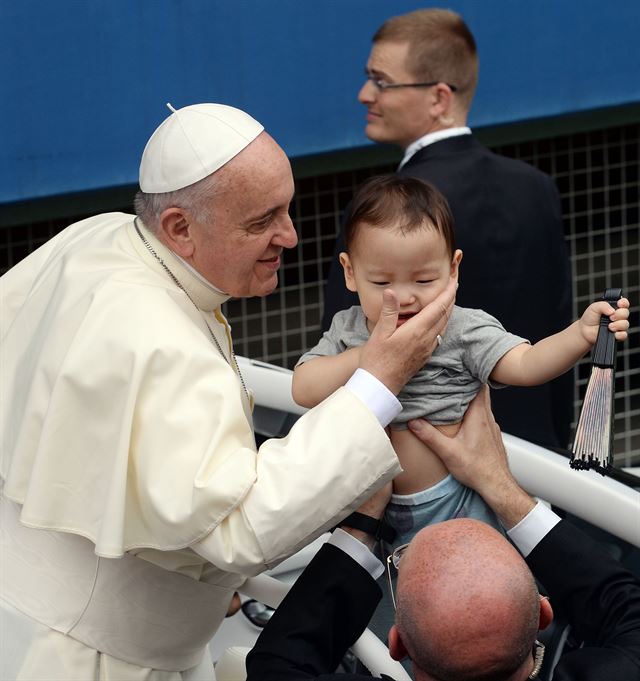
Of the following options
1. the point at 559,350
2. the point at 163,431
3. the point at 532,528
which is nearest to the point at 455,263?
the point at 559,350

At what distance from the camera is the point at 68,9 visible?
16.4 feet

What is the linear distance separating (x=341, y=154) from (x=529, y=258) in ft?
6.50

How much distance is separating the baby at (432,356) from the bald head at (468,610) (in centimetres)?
57

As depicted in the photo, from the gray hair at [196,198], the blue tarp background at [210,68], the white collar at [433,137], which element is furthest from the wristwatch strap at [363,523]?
the blue tarp background at [210,68]

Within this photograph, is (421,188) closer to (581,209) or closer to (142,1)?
(142,1)

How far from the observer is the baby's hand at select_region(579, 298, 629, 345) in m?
2.13

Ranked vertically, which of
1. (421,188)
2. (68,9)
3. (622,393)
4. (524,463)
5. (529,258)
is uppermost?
(68,9)

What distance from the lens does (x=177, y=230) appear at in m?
2.38

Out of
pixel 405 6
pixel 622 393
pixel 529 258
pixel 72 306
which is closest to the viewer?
pixel 72 306

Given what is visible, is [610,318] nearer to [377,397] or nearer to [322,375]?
[377,397]

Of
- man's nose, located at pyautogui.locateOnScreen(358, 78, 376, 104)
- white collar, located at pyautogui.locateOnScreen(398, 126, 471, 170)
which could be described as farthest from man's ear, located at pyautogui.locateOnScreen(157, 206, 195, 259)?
man's nose, located at pyautogui.locateOnScreen(358, 78, 376, 104)

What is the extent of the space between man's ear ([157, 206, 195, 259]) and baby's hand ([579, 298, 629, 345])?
76 centimetres

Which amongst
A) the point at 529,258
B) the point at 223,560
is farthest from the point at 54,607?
the point at 529,258

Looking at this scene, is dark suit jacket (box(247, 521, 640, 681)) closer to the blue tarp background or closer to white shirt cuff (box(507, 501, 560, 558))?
white shirt cuff (box(507, 501, 560, 558))
